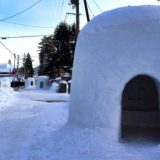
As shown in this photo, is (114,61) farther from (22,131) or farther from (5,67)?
(5,67)

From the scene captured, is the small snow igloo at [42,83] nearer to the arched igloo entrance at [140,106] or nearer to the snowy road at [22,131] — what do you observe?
the snowy road at [22,131]

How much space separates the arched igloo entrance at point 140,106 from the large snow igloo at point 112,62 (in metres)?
1.04

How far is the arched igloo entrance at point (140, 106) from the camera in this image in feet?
38.4

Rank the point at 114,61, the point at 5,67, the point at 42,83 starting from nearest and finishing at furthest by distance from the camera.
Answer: the point at 114,61 → the point at 42,83 → the point at 5,67

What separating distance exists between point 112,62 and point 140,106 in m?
2.77

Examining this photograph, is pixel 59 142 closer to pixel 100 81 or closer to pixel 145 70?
pixel 100 81

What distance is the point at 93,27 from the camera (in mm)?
10547

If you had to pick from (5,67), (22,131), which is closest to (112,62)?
(22,131)

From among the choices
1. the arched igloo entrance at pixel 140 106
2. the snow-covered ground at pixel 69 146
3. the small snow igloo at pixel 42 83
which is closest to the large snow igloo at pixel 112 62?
the snow-covered ground at pixel 69 146

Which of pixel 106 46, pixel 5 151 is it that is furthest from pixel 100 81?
pixel 5 151

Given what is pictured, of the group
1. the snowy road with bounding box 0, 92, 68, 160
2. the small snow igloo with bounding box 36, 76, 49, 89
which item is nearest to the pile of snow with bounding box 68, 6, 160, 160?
the snowy road with bounding box 0, 92, 68, 160

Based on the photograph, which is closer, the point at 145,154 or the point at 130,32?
the point at 145,154

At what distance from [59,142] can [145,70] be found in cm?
286

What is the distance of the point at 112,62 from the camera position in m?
9.90
